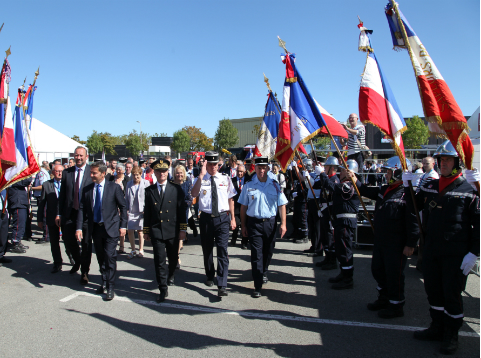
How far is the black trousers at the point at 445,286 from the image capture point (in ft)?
11.3

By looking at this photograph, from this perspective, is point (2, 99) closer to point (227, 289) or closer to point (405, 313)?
point (227, 289)

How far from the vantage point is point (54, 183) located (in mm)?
7441

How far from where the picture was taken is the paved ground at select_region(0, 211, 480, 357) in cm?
356

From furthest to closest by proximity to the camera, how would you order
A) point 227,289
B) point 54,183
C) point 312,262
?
point 54,183, point 312,262, point 227,289

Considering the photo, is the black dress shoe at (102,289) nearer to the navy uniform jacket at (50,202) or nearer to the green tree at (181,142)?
the navy uniform jacket at (50,202)

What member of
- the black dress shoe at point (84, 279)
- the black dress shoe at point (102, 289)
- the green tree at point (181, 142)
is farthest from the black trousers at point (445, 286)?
the green tree at point (181, 142)

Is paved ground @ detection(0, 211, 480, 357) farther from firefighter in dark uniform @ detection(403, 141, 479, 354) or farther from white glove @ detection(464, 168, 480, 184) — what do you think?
white glove @ detection(464, 168, 480, 184)

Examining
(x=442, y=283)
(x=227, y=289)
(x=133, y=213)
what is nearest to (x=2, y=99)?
(x=133, y=213)

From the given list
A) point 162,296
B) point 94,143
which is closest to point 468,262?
point 162,296

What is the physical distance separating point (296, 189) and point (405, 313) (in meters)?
5.10

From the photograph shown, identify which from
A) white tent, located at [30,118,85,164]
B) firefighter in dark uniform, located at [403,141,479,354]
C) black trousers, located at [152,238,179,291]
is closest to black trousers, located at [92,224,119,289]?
black trousers, located at [152,238,179,291]

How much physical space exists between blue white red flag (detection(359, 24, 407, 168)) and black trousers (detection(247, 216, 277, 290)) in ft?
6.62

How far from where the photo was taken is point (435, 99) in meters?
3.57

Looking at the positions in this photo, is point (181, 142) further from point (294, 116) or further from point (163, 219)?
point (163, 219)
